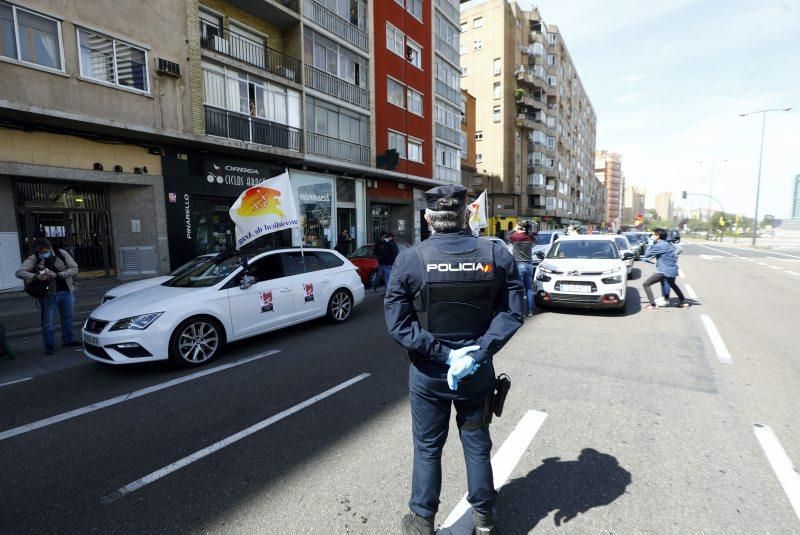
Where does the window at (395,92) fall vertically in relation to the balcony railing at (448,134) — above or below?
above

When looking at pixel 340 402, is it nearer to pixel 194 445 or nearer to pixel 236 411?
pixel 236 411

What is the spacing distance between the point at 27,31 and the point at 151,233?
228 inches

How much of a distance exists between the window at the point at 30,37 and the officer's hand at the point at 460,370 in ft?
44.7

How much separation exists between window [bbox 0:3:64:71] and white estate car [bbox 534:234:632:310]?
13.5 m

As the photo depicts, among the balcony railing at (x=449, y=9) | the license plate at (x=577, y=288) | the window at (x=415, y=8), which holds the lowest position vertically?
the license plate at (x=577, y=288)

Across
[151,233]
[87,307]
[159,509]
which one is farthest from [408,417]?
[151,233]

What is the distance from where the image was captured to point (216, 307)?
→ 18.2 feet

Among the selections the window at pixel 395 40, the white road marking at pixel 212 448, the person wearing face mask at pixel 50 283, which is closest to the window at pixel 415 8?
the window at pixel 395 40

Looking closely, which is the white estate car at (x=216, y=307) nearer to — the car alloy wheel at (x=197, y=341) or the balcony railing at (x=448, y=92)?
the car alloy wheel at (x=197, y=341)

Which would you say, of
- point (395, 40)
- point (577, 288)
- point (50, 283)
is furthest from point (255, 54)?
point (577, 288)

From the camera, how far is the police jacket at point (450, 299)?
6.99ft

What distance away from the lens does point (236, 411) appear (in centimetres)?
392

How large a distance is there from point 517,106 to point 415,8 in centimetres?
2678

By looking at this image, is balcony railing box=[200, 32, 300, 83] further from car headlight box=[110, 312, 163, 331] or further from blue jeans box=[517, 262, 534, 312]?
blue jeans box=[517, 262, 534, 312]
